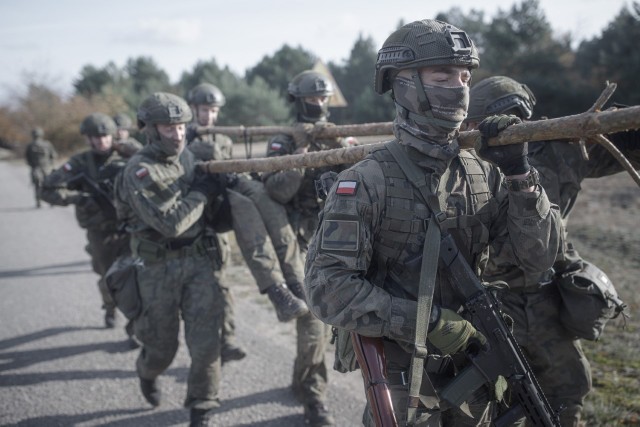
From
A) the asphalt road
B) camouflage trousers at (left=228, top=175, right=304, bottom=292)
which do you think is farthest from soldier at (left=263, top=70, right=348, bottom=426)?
the asphalt road

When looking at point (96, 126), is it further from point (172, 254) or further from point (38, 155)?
point (38, 155)

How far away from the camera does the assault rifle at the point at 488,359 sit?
2.16m

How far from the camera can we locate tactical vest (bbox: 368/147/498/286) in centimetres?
221

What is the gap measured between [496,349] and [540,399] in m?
0.25

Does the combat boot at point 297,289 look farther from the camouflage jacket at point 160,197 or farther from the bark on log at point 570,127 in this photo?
the bark on log at point 570,127

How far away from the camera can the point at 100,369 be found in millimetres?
5219

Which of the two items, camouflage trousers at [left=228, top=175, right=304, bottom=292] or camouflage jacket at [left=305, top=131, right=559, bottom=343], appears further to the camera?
camouflage trousers at [left=228, top=175, right=304, bottom=292]

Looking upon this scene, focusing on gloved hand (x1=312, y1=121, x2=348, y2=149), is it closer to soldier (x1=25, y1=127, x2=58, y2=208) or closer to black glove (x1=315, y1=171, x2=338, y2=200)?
black glove (x1=315, y1=171, x2=338, y2=200)

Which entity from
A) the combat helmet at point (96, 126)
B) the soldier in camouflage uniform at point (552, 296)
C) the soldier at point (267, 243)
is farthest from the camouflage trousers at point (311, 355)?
the combat helmet at point (96, 126)

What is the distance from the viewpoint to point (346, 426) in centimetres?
400

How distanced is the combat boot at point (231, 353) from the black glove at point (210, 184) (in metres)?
1.52

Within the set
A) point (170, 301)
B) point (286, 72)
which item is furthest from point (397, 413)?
point (286, 72)

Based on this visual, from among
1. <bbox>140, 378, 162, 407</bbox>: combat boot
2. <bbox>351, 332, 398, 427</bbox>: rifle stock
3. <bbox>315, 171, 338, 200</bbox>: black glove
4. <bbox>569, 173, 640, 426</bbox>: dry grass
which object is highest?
<bbox>315, 171, 338, 200</bbox>: black glove

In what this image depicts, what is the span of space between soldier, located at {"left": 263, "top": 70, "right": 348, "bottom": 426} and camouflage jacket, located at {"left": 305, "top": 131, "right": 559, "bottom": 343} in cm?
203
